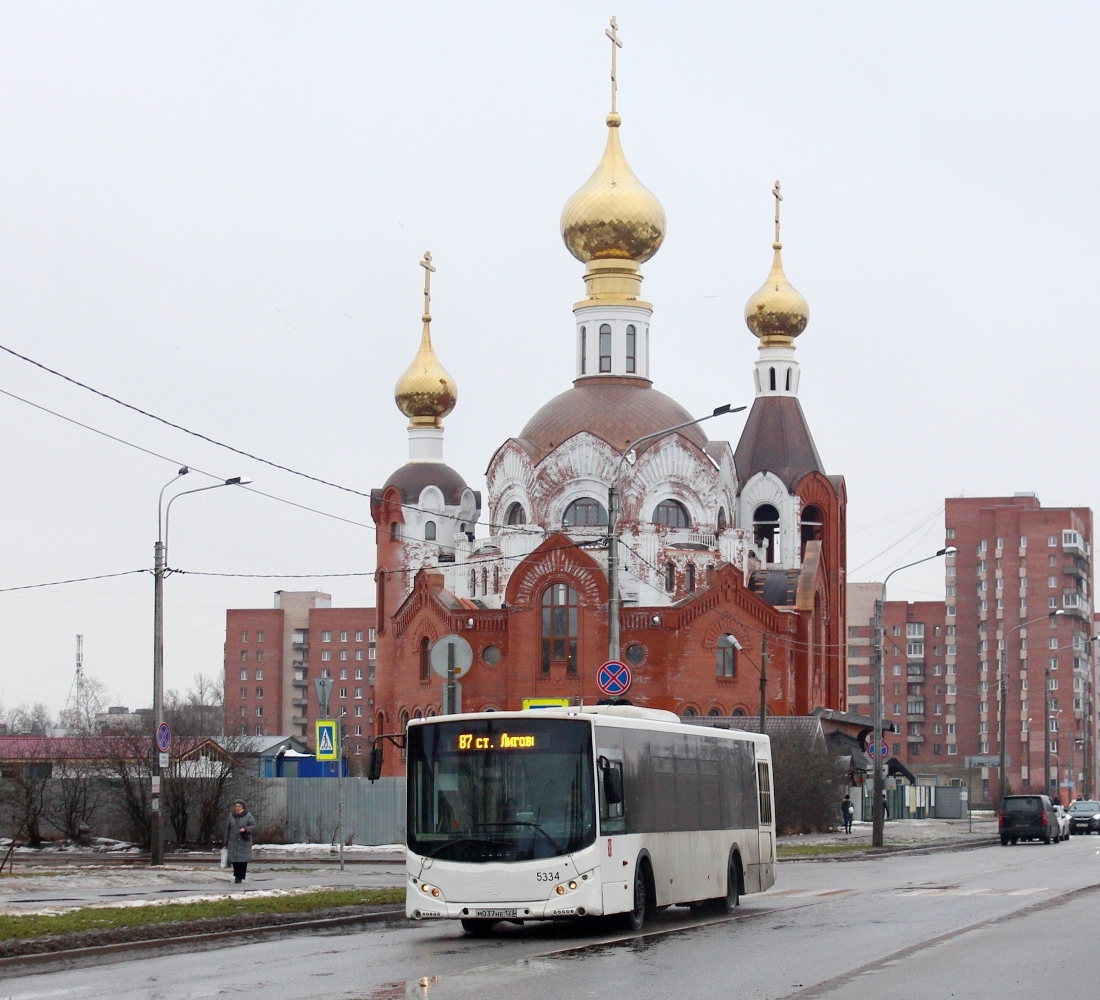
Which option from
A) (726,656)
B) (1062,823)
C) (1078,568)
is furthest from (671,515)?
(1078,568)

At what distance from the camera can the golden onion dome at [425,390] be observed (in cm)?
6794

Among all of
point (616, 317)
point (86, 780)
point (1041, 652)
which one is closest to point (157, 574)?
point (86, 780)

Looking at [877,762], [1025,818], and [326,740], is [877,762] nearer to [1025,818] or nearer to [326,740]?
[1025,818]

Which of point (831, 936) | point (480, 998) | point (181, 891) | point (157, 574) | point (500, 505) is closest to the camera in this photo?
point (480, 998)

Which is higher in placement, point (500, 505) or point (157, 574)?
point (500, 505)

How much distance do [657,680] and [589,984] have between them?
45724 millimetres

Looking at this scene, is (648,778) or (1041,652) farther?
(1041,652)

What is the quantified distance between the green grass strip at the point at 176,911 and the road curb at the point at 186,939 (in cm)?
50

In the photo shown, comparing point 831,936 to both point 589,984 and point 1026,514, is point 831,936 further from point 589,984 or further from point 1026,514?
point 1026,514

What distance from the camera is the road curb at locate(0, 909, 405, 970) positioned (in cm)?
1498

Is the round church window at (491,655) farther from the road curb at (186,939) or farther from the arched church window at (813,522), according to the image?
the road curb at (186,939)

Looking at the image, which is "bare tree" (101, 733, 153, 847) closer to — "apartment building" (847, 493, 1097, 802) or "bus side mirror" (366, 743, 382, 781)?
"bus side mirror" (366, 743, 382, 781)

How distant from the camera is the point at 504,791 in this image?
17188 mm

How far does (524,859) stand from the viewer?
16812 millimetres
